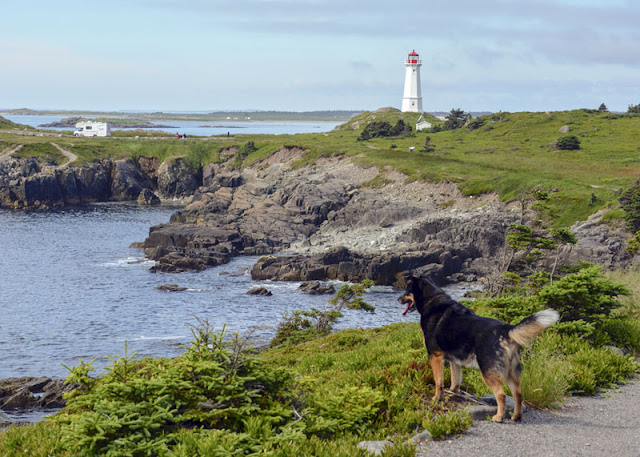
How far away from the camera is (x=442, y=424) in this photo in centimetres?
964

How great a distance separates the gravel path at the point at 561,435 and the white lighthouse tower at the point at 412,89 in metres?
170

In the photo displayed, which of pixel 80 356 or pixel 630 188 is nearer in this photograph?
pixel 80 356

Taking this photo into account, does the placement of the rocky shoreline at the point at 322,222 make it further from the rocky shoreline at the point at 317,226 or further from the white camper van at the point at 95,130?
the white camper van at the point at 95,130

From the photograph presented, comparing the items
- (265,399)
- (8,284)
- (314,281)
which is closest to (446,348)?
(265,399)

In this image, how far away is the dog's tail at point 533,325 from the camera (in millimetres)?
9320

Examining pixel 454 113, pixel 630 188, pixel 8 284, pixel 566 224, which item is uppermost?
pixel 454 113

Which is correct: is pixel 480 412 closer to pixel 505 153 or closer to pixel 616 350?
pixel 616 350

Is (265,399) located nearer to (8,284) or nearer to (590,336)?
(590,336)

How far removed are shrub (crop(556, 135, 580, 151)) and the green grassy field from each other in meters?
1.32

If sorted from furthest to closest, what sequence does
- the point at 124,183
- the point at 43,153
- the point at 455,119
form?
the point at 455,119, the point at 124,183, the point at 43,153

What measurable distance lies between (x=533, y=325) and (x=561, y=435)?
6.25 feet

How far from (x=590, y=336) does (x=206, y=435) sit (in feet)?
33.2

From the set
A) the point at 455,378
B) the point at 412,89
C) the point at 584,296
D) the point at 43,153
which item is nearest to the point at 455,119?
the point at 412,89

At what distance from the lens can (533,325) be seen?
9.37 meters
